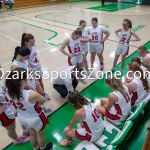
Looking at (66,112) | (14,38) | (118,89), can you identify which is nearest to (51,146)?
(66,112)

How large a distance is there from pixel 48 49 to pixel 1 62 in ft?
6.56

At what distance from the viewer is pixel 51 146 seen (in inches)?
115

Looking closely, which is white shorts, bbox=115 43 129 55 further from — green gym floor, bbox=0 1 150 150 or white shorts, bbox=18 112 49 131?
white shorts, bbox=18 112 49 131

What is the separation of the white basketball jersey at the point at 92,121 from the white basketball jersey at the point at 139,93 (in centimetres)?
97

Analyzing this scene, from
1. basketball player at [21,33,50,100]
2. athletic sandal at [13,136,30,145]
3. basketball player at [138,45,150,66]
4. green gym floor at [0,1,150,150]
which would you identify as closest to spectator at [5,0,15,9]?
green gym floor at [0,1,150,150]

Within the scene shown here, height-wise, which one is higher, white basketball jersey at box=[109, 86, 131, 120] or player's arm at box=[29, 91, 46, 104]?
player's arm at box=[29, 91, 46, 104]

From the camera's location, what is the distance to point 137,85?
302cm

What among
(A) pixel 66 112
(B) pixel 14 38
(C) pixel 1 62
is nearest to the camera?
(A) pixel 66 112

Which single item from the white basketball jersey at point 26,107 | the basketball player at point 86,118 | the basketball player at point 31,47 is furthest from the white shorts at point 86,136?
the basketball player at point 31,47

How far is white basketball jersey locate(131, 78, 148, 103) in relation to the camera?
304 cm

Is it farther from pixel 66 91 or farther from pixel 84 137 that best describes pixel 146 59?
pixel 84 137

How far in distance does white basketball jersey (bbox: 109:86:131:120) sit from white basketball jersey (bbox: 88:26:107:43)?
2.39 m

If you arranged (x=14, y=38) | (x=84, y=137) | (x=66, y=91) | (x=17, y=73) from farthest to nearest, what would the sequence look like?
(x=14, y=38)
(x=66, y=91)
(x=84, y=137)
(x=17, y=73)

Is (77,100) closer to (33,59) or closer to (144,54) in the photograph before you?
(33,59)
